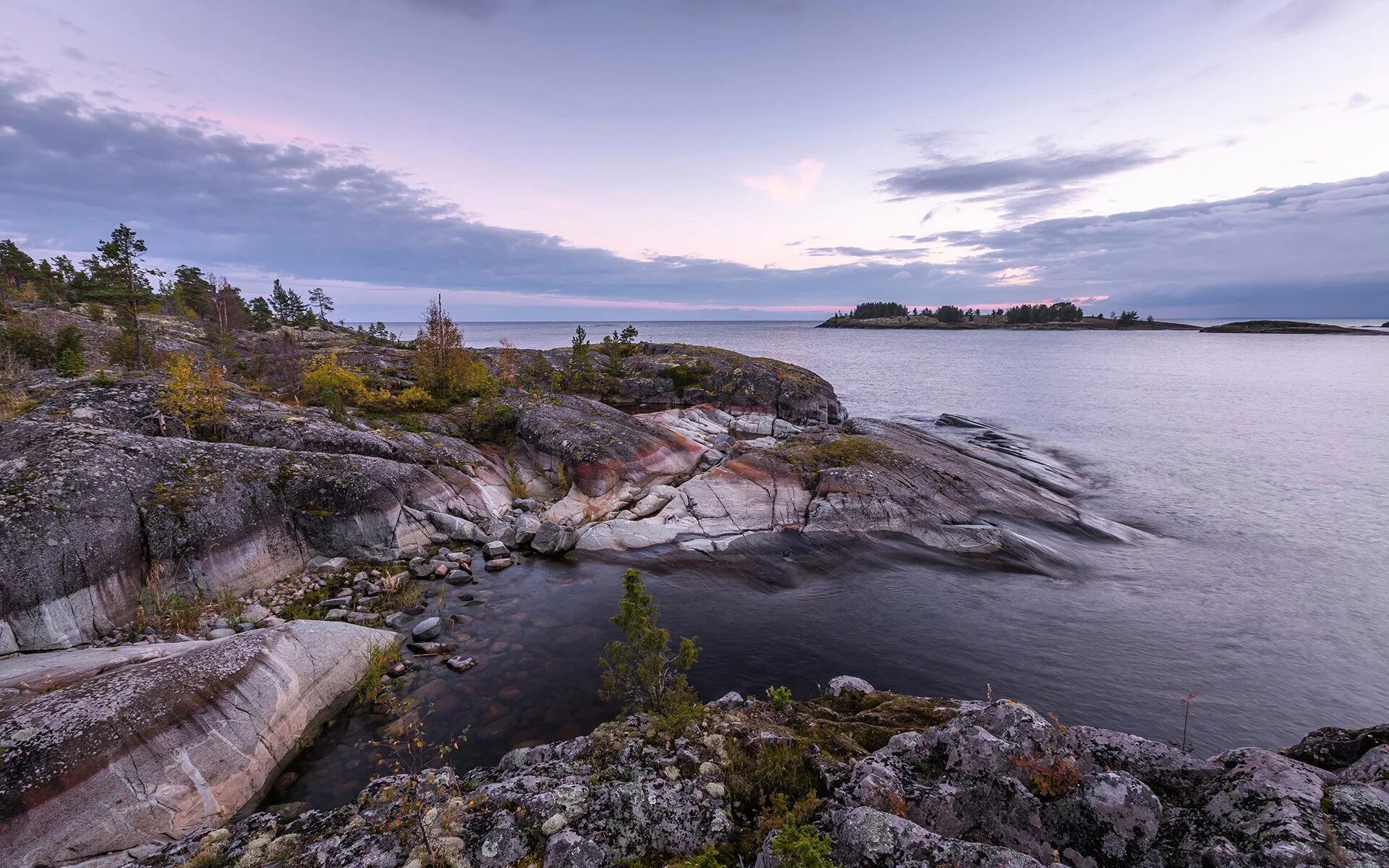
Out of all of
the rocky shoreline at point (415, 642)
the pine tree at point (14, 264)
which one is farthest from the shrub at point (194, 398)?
the pine tree at point (14, 264)

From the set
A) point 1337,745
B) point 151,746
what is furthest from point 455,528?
point 1337,745

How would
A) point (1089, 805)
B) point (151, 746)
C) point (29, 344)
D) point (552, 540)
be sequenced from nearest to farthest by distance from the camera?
point (1089, 805)
point (151, 746)
point (552, 540)
point (29, 344)

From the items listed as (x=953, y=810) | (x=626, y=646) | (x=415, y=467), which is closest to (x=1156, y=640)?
(x=953, y=810)

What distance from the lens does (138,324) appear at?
2962cm

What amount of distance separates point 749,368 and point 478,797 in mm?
48384

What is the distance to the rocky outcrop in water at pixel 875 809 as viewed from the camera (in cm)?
605

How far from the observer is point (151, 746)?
9539 mm

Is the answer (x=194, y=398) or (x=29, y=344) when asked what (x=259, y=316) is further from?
(x=194, y=398)

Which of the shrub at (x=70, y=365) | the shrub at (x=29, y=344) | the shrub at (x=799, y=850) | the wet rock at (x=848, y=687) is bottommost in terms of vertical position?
the wet rock at (x=848, y=687)

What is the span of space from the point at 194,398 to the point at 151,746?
62.5 feet

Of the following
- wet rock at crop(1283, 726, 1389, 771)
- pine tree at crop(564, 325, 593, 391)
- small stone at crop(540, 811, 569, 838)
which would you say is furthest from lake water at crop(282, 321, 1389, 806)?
pine tree at crop(564, 325, 593, 391)

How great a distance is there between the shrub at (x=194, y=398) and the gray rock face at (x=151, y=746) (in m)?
15.1

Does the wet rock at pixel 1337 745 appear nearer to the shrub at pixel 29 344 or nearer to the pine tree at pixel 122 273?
the pine tree at pixel 122 273

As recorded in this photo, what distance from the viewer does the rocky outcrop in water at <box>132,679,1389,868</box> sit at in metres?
6.05
